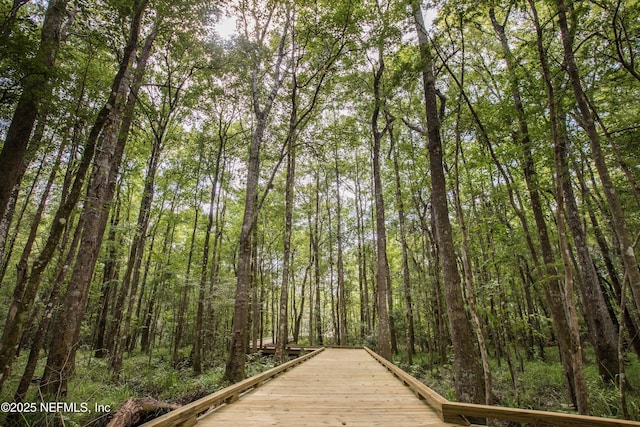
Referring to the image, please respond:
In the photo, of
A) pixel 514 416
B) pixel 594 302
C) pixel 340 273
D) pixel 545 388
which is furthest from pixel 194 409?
pixel 340 273

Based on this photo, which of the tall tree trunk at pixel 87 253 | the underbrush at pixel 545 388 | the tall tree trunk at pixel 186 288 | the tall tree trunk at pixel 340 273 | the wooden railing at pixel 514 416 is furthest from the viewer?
the tall tree trunk at pixel 340 273

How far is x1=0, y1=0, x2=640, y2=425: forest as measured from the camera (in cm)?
502

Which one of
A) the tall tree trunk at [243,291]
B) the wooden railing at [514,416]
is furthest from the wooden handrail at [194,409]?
the tall tree trunk at [243,291]

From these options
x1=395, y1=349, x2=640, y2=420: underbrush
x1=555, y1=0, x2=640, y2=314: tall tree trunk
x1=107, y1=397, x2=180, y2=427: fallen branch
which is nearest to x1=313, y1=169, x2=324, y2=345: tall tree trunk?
x1=395, y1=349, x2=640, y2=420: underbrush

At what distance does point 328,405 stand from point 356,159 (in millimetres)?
19813

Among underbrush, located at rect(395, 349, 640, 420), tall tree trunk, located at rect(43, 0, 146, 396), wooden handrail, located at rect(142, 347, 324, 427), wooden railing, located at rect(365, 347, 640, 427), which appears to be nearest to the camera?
wooden railing, located at rect(365, 347, 640, 427)

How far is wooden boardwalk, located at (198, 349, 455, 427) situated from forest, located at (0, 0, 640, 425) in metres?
1.99

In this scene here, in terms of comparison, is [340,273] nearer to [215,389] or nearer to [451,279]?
[215,389]

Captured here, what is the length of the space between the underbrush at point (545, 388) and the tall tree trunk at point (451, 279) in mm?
2859

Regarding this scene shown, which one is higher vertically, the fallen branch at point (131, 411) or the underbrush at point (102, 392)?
the fallen branch at point (131, 411)

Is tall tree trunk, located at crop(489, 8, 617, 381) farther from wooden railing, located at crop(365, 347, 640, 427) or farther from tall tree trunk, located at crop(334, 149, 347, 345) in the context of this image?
tall tree trunk, located at crop(334, 149, 347, 345)

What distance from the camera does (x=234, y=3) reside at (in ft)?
37.2

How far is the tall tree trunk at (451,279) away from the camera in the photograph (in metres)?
5.54

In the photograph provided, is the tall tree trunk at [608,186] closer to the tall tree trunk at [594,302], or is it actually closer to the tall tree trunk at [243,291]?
the tall tree trunk at [594,302]
